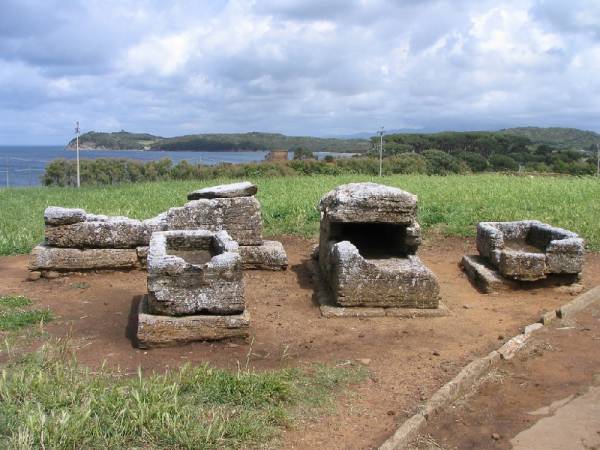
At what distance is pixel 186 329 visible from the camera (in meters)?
6.34

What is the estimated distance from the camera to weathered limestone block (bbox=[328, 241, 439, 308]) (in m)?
7.70

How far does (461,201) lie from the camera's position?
15445mm

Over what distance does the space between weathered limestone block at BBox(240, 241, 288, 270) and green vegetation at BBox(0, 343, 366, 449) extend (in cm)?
425

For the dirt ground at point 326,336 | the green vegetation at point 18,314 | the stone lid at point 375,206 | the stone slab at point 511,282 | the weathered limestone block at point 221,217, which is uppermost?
the stone lid at point 375,206

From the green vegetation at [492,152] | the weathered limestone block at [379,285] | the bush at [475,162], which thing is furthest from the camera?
the bush at [475,162]

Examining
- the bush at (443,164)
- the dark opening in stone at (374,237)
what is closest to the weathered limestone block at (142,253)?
the dark opening in stone at (374,237)

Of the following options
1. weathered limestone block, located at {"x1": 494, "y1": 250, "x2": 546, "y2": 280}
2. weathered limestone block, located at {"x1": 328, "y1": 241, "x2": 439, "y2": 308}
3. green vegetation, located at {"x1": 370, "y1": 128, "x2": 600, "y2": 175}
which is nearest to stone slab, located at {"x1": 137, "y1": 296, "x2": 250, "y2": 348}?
weathered limestone block, located at {"x1": 328, "y1": 241, "x2": 439, "y2": 308}

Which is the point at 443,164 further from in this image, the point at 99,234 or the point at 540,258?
the point at 99,234

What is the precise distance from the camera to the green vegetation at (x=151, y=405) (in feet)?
13.2

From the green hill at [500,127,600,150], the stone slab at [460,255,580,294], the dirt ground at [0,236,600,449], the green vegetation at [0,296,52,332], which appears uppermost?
the green hill at [500,127,600,150]

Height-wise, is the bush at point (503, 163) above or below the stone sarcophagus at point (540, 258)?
above

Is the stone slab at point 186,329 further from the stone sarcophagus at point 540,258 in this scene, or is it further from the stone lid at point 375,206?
the stone sarcophagus at point 540,258

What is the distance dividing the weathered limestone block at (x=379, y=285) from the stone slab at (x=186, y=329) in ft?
5.66

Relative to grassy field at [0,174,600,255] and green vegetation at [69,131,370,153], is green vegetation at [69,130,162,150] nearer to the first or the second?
green vegetation at [69,131,370,153]
